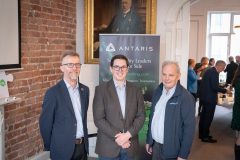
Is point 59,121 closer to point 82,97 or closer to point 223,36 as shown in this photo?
point 82,97

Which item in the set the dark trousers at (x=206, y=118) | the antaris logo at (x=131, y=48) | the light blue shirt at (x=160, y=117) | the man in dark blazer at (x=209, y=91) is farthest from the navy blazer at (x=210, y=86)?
the light blue shirt at (x=160, y=117)

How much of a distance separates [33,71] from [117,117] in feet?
5.71

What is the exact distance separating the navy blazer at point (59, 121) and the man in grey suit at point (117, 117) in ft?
0.78

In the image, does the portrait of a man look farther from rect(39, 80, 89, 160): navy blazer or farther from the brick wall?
rect(39, 80, 89, 160): navy blazer

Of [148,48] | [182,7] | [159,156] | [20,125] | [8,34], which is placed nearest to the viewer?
[159,156]

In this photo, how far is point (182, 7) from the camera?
5070 millimetres

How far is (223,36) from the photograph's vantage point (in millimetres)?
11125

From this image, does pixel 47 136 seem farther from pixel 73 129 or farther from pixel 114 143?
pixel 114 143

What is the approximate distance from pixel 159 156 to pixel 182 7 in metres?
3.11

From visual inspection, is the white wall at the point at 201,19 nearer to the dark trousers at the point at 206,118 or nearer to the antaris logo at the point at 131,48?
the dark trousers at the point at 206,118

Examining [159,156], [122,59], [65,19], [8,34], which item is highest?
[65,19]

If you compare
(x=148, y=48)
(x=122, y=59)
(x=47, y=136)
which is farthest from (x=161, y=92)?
(x=148, y=48)

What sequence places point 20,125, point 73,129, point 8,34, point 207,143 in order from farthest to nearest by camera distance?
point 207,143 → point 20,125 → point 8,34 → point 73,129

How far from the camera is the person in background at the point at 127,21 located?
5.14 m
